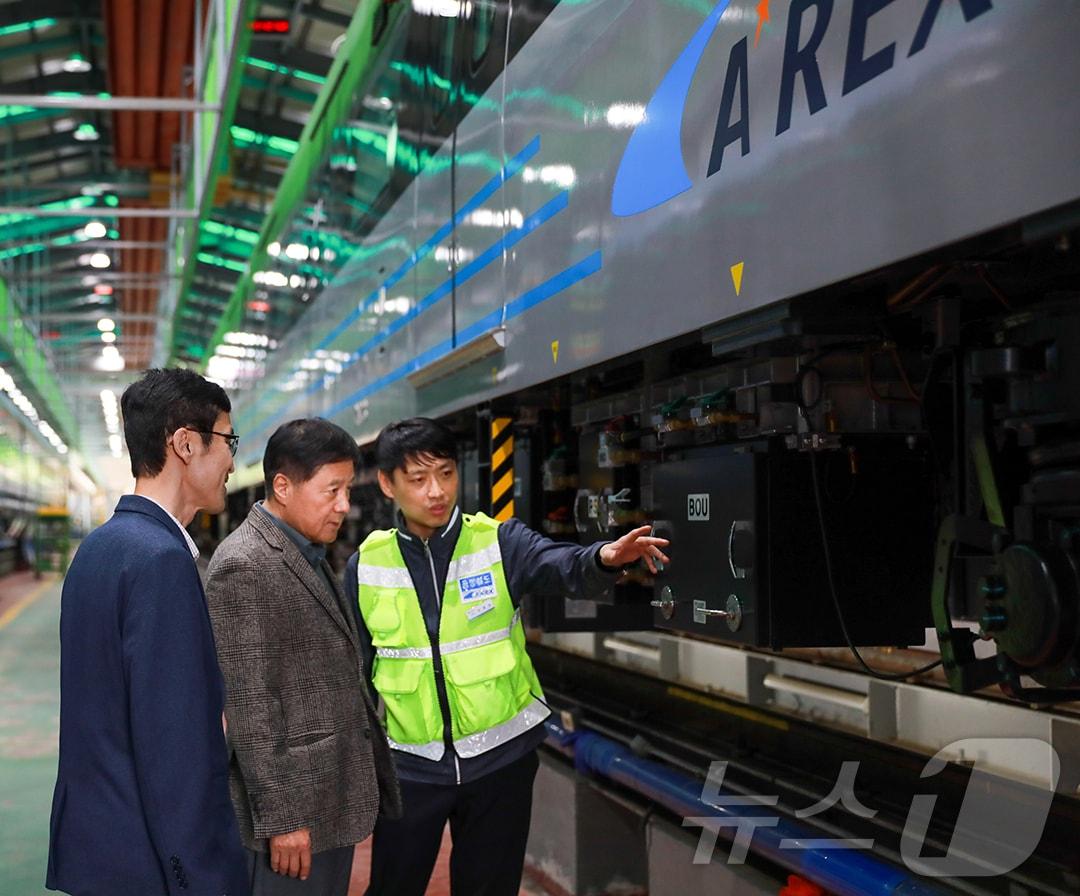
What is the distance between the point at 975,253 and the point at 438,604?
1.69 m

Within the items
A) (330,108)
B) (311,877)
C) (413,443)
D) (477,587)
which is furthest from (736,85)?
(330,108)

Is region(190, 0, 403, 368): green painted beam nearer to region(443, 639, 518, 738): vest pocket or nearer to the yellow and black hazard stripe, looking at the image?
the yellow and black hazard stripe

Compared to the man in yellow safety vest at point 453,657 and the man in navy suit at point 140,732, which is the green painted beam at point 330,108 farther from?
the man in navy suit at point 140,732

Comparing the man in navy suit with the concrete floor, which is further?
the concrete floor

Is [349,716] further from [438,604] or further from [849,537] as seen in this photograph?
[849,537]

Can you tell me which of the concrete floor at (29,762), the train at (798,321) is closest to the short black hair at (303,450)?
the train at (798,321)

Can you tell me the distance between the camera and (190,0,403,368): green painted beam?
6.36m

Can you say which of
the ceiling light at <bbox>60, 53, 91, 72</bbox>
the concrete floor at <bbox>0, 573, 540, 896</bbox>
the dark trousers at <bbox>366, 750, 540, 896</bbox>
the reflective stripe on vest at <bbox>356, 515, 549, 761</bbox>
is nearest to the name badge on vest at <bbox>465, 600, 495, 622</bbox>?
the reflective stripe on vest at <bbox>356, 515, 549, 761</bbox>

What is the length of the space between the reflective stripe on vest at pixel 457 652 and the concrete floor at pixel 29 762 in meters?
1.79

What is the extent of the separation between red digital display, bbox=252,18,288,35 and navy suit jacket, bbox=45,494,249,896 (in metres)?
8.45

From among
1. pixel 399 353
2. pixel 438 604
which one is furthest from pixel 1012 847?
pixel 399 353

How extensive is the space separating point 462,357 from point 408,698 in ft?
5.07

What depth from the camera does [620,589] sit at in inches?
140

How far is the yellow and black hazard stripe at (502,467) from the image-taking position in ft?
14.5
